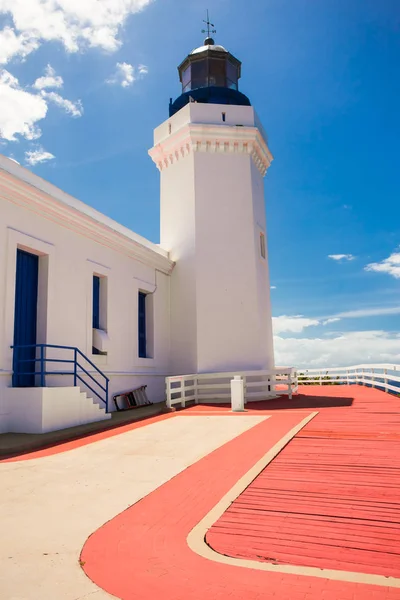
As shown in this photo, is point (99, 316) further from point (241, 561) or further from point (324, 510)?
point (241, 561)

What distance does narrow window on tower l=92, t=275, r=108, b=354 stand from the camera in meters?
13.5

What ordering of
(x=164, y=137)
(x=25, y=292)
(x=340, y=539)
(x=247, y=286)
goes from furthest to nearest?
1. (x=164, y=137)
2. (x=247, y=286)
3. (x=25, y=292)
4. (x=340, y=539)

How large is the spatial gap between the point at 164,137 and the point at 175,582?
1819 centimetres

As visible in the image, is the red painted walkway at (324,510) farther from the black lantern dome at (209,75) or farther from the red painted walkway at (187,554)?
the black lantern dome at (209,75)

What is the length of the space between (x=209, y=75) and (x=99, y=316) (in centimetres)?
1313

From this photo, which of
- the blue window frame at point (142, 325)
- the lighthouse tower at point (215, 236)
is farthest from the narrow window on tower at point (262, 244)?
the blue window frame at point (142, 325)

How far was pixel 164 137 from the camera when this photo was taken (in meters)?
19.1

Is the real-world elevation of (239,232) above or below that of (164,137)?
below

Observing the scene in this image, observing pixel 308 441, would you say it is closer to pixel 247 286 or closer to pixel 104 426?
pixel 104 426

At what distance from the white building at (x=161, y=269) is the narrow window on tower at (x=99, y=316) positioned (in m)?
0.04

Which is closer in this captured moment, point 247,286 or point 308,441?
point 308,441

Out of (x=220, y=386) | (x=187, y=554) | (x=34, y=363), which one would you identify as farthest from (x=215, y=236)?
(x=187, y=554)

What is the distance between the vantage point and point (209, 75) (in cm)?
2066

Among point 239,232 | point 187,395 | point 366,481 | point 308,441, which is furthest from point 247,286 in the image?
point 366,481
